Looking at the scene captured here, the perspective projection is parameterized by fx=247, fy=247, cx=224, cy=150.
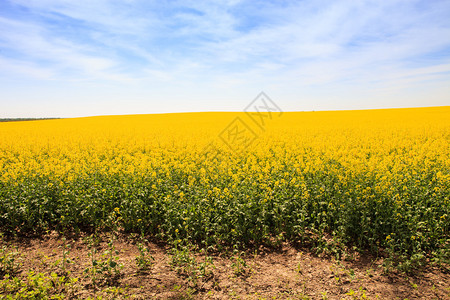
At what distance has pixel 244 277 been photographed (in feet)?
15.4

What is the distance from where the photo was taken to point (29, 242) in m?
6.19

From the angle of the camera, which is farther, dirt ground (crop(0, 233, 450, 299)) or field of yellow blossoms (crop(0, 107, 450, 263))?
field of yellow blossoms (crop(0, 107, 450, 263))

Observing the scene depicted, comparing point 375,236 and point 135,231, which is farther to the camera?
point 135,231

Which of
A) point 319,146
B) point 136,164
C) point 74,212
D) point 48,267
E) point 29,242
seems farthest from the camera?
point 319,146

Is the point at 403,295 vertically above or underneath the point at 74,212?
underneath

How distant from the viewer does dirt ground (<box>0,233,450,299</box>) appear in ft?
13.8

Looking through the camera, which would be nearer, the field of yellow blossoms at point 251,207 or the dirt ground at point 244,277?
the dirt ground at point 244,277

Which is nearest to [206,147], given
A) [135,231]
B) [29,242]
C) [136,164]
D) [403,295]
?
[136,164]

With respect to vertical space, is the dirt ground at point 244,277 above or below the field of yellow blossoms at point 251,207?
below

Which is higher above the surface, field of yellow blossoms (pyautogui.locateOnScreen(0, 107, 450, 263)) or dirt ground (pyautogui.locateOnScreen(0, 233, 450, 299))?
field of yellow blossoms (pyautogui.locateOnScreen(0, 107, 450, 263))

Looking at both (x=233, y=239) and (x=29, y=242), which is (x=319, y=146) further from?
(x=29, y=242)

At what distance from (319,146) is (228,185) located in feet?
24.5

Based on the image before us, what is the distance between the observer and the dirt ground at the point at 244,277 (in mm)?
4211

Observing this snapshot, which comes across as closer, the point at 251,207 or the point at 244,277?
the point at 244,277
